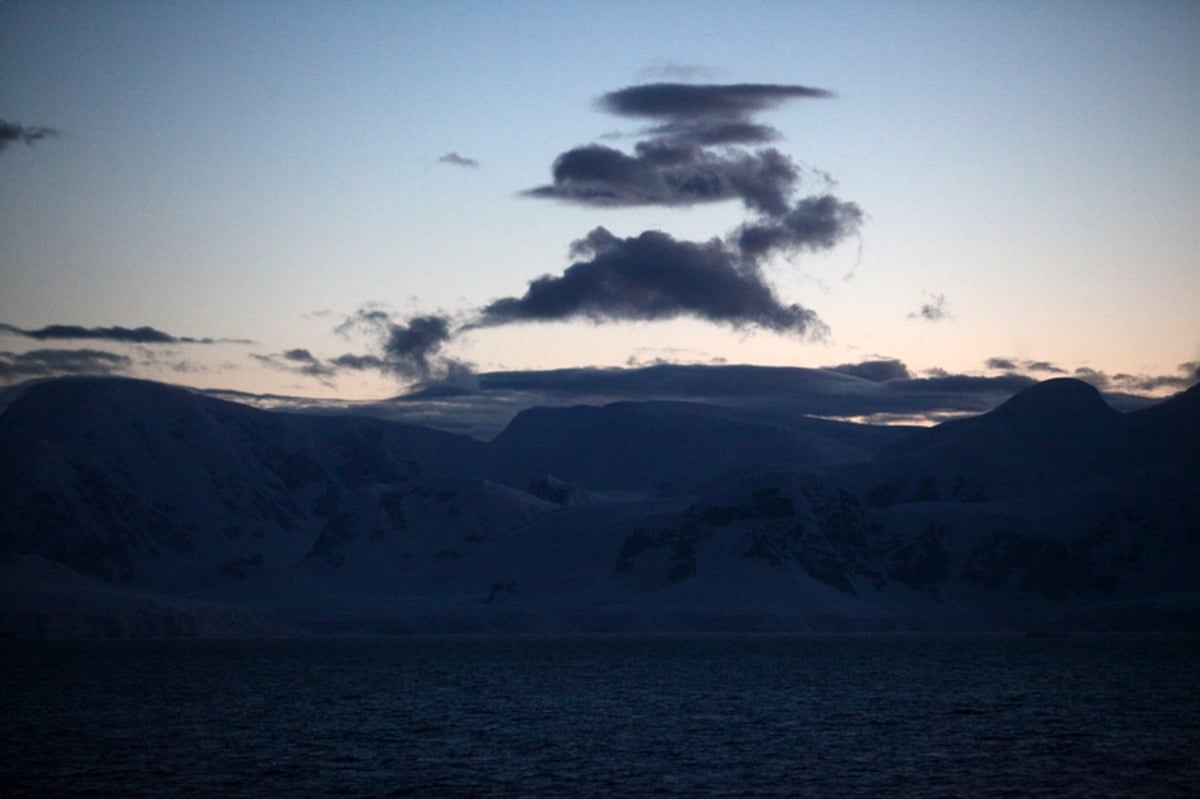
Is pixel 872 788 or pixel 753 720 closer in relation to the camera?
pixel 872 788

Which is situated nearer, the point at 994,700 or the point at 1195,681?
the point at 994,700

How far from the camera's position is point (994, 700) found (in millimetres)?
162875

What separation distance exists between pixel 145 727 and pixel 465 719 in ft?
91.8

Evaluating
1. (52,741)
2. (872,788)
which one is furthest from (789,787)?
(52,741)

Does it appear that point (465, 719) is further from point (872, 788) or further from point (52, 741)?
point (872, 788)

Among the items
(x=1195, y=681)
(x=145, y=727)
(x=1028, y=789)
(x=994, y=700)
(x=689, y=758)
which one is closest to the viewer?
(x=1028, y=789)

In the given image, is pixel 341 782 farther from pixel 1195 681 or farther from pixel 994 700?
pixel 1195 681

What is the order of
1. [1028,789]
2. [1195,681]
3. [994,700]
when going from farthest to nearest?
[1195,681] → [994,700] → [1028,789]

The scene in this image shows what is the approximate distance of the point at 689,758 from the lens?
362 feet

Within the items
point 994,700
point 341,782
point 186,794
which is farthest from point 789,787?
point 994,700

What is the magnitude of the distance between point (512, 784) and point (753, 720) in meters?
48.8

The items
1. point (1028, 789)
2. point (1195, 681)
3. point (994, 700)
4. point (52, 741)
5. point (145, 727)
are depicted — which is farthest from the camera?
point (1195, 681)

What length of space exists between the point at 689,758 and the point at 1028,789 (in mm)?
26310

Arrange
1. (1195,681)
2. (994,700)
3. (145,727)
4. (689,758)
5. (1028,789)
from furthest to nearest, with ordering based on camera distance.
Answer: (1195,681) < (994,700) < (145,727) < (689,758) < (1028,789)
